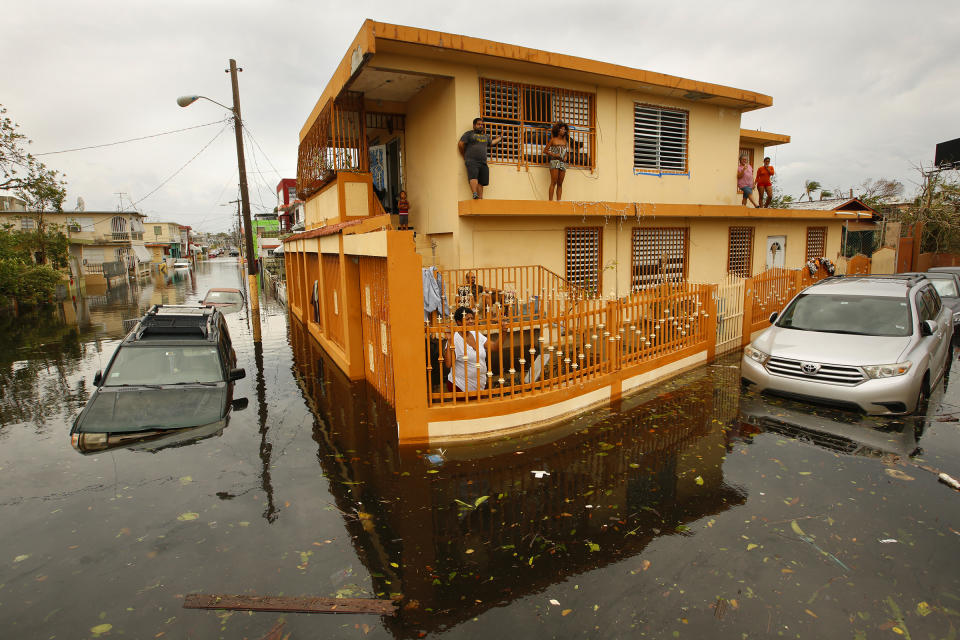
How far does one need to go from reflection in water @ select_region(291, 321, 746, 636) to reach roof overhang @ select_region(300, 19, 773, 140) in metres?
6.24

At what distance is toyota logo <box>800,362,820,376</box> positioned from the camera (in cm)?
643

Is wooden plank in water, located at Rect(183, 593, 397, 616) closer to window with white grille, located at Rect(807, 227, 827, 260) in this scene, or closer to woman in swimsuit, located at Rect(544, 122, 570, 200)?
woman in swimsuit, located at Rect(544, 122, 570, 200)

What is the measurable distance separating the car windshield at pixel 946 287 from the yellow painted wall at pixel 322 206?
1433cm

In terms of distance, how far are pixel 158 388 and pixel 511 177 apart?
7471 millimetres

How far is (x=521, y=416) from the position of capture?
20.9ft

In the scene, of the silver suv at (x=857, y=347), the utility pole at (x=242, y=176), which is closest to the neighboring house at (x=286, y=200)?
the utility pole at (x=242, y=176)

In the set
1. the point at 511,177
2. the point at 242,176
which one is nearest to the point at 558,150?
the point at 511,177

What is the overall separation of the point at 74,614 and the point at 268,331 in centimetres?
1324

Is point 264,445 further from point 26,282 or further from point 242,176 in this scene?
point 26,282

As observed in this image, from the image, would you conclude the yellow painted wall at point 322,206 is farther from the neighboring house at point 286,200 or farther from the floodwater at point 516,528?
the neighboring house at point 286,200

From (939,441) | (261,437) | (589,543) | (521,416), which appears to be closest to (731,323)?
(939,441)

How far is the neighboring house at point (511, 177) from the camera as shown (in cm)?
905

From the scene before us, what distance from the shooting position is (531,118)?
1060cm

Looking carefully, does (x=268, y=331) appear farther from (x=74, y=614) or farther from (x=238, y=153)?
(x=74, y=614)
